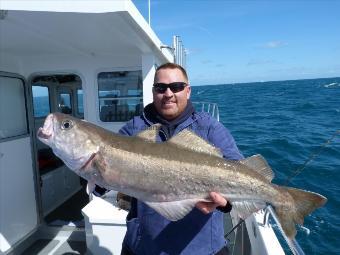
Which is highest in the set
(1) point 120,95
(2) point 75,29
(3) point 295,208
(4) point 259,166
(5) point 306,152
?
(2) point 75,29

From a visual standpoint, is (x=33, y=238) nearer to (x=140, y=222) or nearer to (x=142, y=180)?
(x=140, y=222)

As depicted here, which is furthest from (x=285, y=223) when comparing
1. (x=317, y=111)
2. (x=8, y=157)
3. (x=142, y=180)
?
(x=317, y=111)

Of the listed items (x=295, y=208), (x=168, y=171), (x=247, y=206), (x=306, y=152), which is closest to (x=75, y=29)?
(x=168, y=171)

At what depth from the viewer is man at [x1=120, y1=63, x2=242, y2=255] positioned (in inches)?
119

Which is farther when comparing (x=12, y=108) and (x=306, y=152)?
(x=306, y=152)

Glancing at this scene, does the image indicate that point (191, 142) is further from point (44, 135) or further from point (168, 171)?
point (44, 135)

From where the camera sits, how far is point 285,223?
9.59ft

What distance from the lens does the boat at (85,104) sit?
4.74 m

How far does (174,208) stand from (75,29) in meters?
2.93

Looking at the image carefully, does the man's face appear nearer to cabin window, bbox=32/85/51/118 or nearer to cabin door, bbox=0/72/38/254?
cabin door, bbox=0/72/38/254

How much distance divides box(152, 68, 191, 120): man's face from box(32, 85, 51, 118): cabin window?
227 inches

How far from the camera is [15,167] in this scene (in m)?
6.27

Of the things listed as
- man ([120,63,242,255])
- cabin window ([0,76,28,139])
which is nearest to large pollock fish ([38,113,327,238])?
man ([120,63,242,255])

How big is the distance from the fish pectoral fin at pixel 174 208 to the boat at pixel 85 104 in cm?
178
